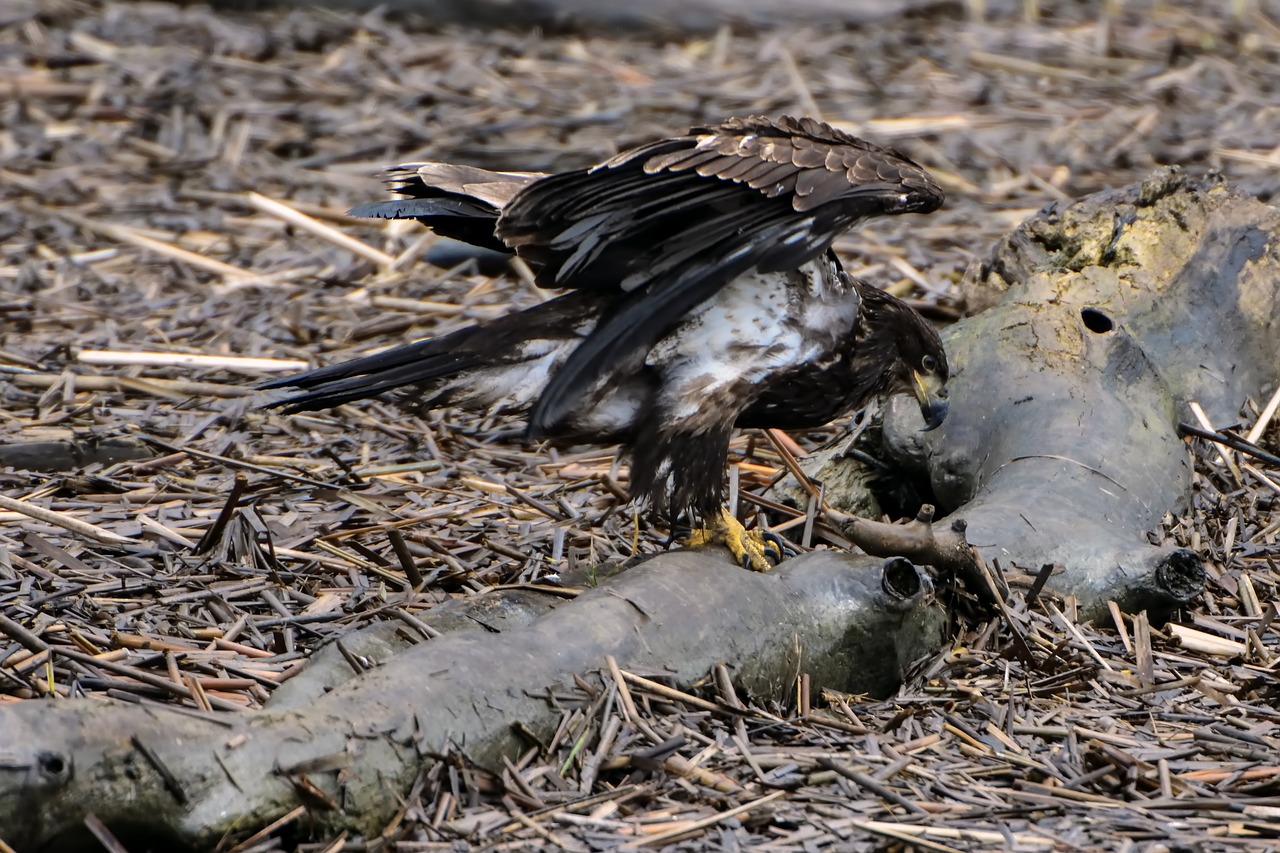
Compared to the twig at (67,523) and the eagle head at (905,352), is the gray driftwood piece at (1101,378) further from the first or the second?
the twig at (67,523)

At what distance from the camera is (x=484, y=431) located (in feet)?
18.9

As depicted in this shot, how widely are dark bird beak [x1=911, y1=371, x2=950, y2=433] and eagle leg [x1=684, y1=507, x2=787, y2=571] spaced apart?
0.77 metres

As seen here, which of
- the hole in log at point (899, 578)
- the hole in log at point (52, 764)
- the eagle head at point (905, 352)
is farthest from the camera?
the eagle head at point (905, 352)

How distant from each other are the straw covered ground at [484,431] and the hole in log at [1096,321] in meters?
0.62

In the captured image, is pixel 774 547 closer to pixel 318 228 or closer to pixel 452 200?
pixel 452 200

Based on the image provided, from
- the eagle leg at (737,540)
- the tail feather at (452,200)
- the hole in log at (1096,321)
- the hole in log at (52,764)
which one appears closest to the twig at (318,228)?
the tail feather at (452,200)

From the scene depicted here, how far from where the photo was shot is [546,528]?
4770mm

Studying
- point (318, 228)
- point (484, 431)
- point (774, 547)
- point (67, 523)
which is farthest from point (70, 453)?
point (318, 228)

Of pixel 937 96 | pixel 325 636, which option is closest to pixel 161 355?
pixel 325 636

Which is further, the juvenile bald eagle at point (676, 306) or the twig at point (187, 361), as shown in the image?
the twig at point (187, 361)

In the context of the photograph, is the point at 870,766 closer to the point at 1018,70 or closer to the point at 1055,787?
the point at 1055,787

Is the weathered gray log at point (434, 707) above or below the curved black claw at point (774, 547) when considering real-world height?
above

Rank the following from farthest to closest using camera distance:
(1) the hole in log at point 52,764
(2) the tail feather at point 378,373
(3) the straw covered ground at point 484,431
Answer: (2) the tail feather at point 378,373
(3) the straw covered ground at point 484,431
(1) the hole in log at point 52,764

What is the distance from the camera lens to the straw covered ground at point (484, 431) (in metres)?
3.19
